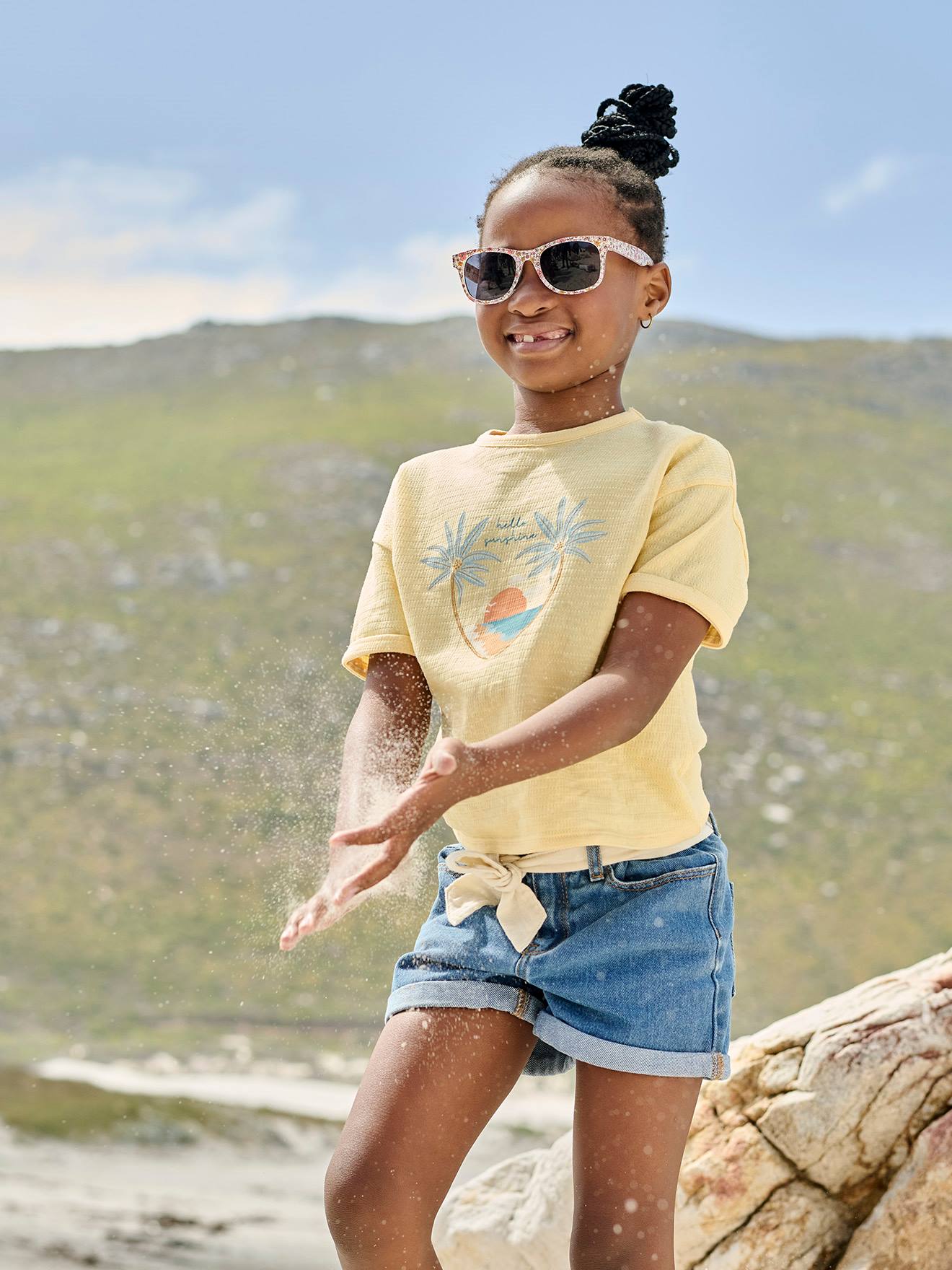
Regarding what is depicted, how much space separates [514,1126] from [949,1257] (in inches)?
169

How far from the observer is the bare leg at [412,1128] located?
5.08 feet

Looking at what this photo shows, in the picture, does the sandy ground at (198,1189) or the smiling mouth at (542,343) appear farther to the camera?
the sandy ground at (198,1189)

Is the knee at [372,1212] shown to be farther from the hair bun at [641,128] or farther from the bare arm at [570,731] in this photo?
the hair bun at [641,128]

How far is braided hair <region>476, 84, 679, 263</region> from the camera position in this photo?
185cm

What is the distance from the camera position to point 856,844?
11.8m

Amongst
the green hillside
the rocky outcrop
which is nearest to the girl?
the rocky outcrop

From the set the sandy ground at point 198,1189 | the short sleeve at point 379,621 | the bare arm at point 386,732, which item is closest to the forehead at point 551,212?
the short sleeve at point 379,621

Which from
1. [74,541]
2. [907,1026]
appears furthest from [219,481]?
[907,1026]

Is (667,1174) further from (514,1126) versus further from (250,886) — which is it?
(250,886)

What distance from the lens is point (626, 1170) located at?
1.60m

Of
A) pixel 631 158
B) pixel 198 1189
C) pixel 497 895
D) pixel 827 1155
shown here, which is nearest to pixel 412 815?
pixel 497 895

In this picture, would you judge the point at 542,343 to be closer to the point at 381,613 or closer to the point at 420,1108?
the point at 381,613

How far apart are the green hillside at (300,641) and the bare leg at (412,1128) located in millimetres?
2158

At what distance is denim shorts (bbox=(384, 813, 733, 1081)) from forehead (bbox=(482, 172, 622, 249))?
2.63 feet
